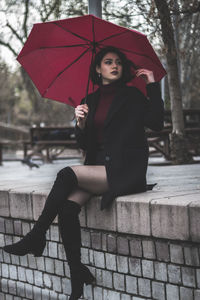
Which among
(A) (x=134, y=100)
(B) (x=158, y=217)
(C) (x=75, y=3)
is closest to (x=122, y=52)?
(A) (x=134, y=100)

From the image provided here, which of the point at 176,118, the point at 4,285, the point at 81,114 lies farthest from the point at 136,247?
the point at 176,118

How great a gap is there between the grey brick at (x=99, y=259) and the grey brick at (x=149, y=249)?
0.48 meters

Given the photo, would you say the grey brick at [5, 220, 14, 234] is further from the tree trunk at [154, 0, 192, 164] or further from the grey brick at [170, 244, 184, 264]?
the tree trunk at [154, 0, 192, 164]

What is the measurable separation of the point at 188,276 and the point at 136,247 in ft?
1.65

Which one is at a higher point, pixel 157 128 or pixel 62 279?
pixel 157 128

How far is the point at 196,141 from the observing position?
32.0ft

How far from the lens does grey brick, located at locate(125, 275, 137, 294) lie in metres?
3.69

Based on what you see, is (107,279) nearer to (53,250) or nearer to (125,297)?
(125,297)

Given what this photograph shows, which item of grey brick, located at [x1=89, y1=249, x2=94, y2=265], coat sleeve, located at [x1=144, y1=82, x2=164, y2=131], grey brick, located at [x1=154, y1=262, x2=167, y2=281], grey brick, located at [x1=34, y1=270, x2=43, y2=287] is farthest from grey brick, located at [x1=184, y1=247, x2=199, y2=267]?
grey brick, located at [x1=34, y1=270, x2=43, y2=287]

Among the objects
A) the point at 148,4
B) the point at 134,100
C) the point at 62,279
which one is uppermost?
the point at 148,4

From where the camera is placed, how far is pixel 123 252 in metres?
3.77

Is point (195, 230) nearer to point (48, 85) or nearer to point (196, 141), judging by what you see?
point (48, 85)

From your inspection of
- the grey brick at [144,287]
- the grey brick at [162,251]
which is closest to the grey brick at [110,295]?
the grey brick at [144,287]

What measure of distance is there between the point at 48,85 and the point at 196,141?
18.7 ft
